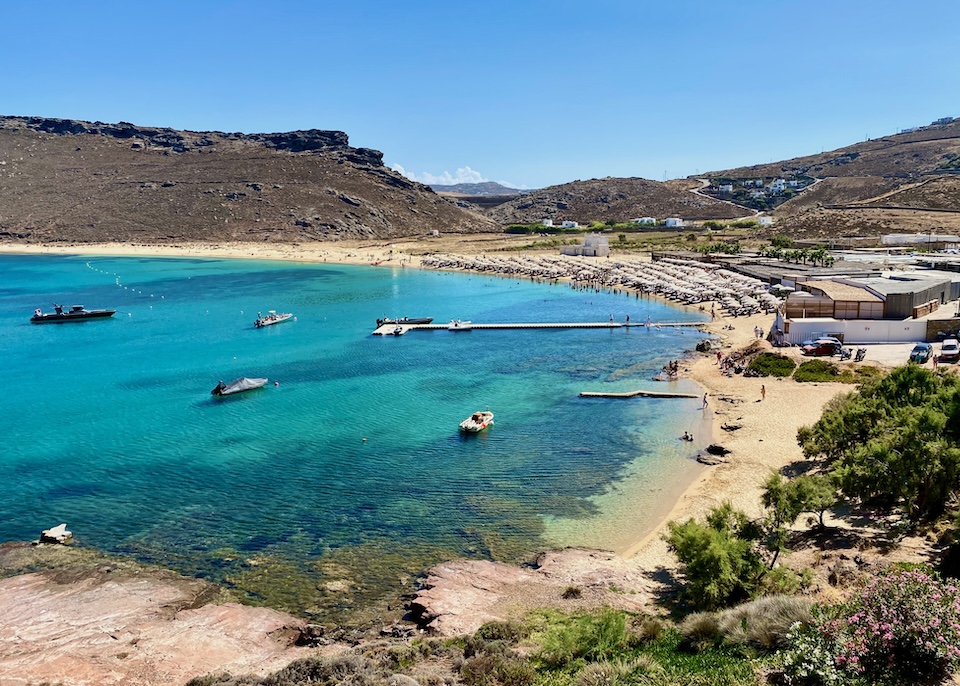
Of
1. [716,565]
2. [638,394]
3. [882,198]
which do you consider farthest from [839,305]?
[882,198]

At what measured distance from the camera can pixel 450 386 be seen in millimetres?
43875

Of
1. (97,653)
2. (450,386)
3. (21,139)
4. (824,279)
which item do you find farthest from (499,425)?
(21,139)

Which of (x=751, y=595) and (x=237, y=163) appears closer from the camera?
(x=751, y=595)

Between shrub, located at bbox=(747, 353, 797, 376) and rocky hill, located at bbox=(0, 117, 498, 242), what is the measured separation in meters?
118

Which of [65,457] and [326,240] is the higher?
[326,240]

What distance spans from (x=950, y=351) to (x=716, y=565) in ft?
103

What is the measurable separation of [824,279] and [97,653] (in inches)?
2380

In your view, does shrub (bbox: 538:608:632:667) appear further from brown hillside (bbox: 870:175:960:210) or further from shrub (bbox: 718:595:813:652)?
brown hillside (bbox: 870:175:960:210)

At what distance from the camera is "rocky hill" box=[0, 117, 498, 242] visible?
149m

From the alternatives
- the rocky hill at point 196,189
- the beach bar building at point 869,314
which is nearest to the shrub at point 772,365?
the beach bar building at point 869,314

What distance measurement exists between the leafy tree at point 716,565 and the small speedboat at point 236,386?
104 feet

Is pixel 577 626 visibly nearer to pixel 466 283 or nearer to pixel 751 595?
pixel 751 595

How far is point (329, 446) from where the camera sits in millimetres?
32844

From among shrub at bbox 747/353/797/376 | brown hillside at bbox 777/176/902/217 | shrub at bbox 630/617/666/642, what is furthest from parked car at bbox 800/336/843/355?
brown hillside at bbox 777/176/902/217
